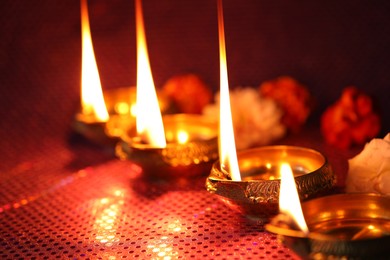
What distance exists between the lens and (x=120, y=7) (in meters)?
1.54

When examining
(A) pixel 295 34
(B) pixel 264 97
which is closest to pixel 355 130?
(B) pixel 264 97

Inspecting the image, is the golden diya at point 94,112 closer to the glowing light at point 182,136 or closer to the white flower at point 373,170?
the glowing light at point 182,136

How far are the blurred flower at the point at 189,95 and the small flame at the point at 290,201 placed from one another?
61cm

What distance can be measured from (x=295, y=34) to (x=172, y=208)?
0.58 metres

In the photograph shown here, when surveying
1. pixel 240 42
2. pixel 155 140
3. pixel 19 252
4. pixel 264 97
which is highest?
pixel 240 42

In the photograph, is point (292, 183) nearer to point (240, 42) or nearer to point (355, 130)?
point (355, 130)

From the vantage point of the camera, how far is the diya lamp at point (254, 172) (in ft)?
2.58

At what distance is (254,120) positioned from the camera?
1171 millimetres

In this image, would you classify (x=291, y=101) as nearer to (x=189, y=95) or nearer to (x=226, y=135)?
(x=189, y=95)

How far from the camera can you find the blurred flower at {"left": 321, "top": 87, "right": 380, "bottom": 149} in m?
1.10

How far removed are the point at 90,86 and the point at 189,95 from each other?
0.71ft

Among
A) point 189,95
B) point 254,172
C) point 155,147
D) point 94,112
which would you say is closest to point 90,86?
point 94,112

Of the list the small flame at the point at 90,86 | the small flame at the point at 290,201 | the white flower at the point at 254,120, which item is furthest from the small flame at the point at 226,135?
the small flame at the point at 90,86

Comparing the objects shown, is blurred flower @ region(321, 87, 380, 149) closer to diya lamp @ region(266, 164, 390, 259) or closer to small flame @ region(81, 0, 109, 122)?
diya lamp @ region(266, 164, 390, 259)
